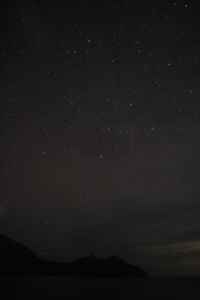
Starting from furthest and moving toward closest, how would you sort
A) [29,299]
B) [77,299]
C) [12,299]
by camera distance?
[77,299] → [29,299] → [12,299]

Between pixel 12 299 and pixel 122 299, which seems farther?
pixel 122 299

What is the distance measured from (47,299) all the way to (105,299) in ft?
49.9

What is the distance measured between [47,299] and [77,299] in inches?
314

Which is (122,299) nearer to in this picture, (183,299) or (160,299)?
(160,299)

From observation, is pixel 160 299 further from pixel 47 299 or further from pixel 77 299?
pixel 47 299

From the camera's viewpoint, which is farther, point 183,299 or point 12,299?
point 183,299

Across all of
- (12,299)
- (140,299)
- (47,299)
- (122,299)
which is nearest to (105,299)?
(122,299)

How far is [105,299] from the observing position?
68.5m

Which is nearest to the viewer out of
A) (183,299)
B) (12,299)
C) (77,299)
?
(12,299)

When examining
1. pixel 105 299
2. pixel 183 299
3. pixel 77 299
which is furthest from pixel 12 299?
pixel 183 299

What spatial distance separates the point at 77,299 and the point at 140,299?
53.5ft

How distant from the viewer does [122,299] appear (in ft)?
A: 229

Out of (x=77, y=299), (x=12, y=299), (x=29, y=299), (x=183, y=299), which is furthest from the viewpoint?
(x=183, y=299)

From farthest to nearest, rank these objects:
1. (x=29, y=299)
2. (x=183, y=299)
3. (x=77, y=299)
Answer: (x=183, y=299)
(x=77, y=299)
(x=29, y=299)
